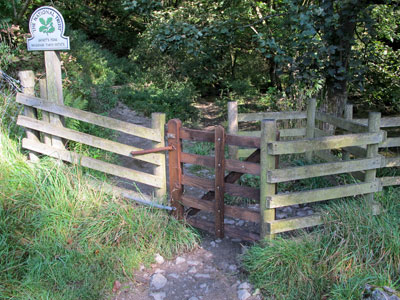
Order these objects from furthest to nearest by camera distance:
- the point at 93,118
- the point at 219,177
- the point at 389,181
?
1. the point at 93,118
2. the point at 389,181
3. the point at 219,177

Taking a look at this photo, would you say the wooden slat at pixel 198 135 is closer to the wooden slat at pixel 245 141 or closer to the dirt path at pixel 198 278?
the wooden slat at pixel 245 141

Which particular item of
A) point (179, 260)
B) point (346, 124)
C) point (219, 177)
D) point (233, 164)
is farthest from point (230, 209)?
point (346, 124)

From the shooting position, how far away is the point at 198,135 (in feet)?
15.5

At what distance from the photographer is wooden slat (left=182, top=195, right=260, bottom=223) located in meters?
4.51

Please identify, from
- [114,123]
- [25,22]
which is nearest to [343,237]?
[114,123]

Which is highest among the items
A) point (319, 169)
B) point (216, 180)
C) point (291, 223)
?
point (319, 169)

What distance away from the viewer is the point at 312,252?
13.1ft

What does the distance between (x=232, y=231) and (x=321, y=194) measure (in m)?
1.09

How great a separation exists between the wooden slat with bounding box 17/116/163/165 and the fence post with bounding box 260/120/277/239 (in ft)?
4.34

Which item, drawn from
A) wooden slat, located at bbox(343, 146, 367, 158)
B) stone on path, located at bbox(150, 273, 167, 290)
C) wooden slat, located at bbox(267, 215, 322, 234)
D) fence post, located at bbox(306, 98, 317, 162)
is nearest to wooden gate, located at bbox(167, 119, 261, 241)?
wooden slat, located at bbox(267, 215, 322, 234)

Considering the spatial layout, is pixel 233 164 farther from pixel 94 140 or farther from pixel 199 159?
→ pixel 94 140

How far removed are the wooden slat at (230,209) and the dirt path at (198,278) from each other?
33 cm

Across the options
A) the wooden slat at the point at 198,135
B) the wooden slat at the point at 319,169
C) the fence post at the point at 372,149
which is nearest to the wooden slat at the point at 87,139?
the wooden slat at the point at 198,135

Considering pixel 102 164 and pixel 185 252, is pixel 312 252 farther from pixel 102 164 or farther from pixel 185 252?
pixel 102 164
